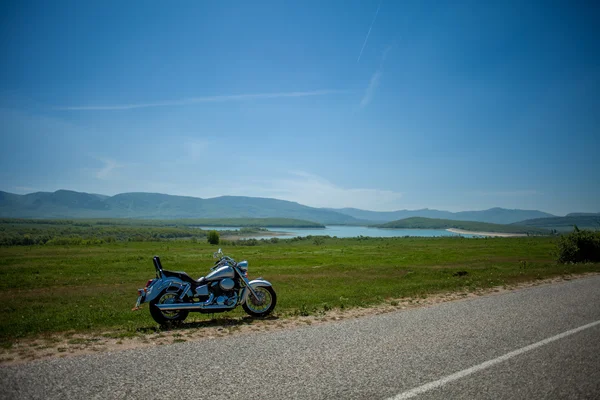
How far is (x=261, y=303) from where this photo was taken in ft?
34.0

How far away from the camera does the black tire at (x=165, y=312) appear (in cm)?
907

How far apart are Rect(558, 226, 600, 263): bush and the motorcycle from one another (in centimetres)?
2843

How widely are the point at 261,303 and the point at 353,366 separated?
15.8ft

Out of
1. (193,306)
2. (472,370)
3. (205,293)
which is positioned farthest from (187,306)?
(472,370)

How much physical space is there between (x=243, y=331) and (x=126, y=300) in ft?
25.6

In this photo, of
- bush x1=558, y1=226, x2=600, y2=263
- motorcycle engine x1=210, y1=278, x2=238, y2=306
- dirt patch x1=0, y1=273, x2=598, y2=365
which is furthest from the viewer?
bush x1=558, y1=226, x2=600, y2=263

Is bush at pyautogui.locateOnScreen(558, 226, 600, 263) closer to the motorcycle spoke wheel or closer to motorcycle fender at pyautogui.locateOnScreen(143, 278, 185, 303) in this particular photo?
the motorcycle spoke wheel

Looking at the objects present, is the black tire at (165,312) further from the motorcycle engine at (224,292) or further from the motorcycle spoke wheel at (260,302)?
the motorcycle spoke wheel at (260,302)

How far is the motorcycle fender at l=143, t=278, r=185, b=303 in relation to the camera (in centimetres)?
913

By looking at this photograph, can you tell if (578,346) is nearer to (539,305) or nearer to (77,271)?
(539,305)

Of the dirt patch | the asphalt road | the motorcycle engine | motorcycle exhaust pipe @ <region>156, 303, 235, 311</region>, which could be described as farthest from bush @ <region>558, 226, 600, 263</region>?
motorcycle exhaust pipe @ <region>156, 303, 235, 311</region>

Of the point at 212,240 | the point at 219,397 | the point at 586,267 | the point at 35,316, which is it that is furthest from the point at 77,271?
the point at 212,240

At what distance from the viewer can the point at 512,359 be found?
21.0 ft

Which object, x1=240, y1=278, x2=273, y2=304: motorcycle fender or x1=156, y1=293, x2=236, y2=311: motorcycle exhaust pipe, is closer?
x1=156, y1=293, x2=236, y2=311: motorcycle exhaust pipe
